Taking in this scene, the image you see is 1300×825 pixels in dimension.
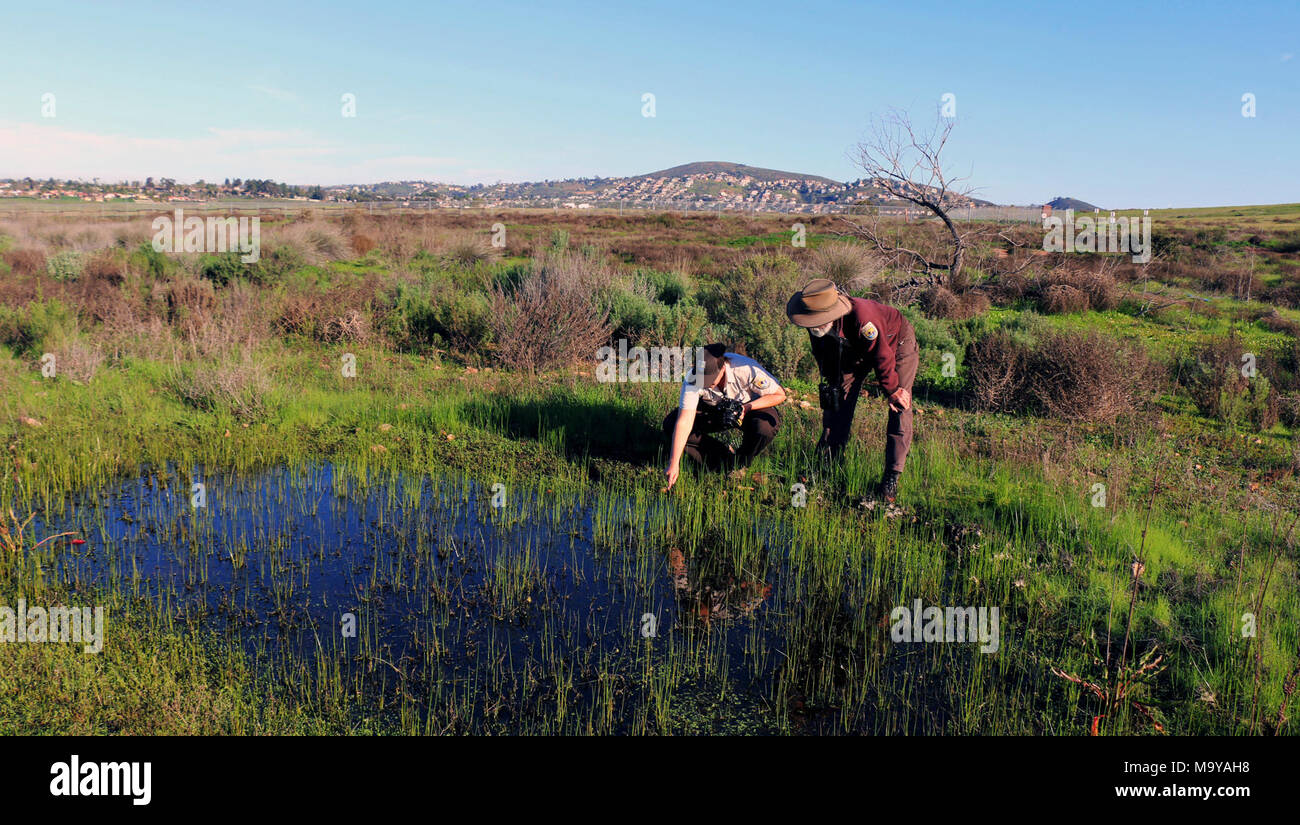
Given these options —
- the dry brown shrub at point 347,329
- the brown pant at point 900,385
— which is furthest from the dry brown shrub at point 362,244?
the brown pant at point 900,385

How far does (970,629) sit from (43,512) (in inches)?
272

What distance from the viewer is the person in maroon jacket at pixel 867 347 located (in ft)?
20.2

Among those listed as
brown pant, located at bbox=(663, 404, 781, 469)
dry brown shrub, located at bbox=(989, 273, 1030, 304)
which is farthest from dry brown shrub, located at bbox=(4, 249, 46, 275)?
dry brown shrub, located at bbox=(989, 273, 1030, 304)

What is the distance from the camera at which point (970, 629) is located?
187 inches

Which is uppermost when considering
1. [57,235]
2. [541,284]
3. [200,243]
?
[57,235]

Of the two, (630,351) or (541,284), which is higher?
(541,284)

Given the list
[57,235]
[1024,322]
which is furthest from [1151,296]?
[57,235]

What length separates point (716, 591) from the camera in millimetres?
5297

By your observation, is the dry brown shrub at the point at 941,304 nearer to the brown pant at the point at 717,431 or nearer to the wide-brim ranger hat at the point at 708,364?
the brown pant at the point at 717,431

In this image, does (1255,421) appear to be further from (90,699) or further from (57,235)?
(57,235)

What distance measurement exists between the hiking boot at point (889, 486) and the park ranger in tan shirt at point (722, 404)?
108 centimetres

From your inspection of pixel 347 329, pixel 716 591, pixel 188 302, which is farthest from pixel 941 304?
pixel 188 302

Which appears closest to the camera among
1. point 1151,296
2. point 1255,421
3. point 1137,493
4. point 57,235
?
point 1137,493

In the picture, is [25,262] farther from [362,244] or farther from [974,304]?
[974,304]
